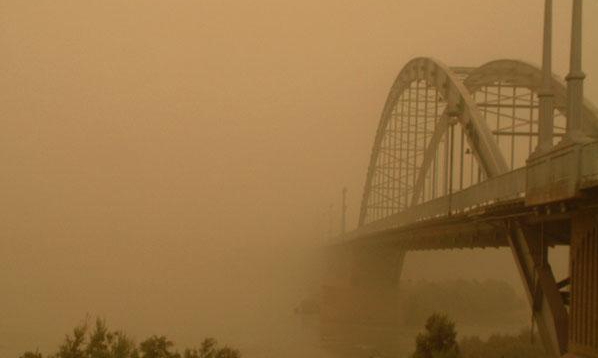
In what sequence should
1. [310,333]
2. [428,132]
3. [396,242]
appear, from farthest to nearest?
1. [428,132]
2. [310,333]
3. [396,242]

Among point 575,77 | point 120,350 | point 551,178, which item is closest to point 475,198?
point 551,178

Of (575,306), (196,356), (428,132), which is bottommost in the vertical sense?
(196,356)

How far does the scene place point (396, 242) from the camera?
38.8 meters

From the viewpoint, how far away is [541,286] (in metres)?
15.8

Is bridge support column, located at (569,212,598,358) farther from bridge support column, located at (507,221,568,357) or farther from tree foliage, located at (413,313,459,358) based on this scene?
tree foliage, located at (413,313,459,358)

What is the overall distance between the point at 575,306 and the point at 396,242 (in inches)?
999

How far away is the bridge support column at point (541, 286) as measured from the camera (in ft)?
48.6

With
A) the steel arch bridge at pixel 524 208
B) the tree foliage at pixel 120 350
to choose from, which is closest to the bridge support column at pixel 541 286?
the steel arch bridge at pixel 524 208

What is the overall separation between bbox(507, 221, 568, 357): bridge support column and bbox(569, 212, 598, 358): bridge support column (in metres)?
0.96

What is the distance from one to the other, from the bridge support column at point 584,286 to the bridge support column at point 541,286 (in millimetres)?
956

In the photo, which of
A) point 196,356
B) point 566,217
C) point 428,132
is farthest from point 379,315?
point 566,217

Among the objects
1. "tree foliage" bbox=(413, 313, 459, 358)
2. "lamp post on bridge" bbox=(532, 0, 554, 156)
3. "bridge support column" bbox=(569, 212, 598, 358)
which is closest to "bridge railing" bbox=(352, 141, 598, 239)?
"bridge support column" bbox=(569, 212, 598, 358)

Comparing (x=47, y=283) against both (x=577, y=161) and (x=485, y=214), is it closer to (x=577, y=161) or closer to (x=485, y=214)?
(x=485, y=214)

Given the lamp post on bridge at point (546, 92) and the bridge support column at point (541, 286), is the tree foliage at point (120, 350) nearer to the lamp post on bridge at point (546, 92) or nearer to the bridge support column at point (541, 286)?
the bridge support column at point (541, 286)
